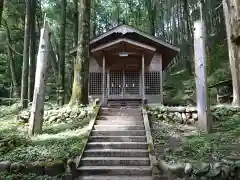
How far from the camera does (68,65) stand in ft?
97.0

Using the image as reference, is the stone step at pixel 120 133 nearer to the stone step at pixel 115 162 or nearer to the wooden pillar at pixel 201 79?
the stone step at pixel 115 162

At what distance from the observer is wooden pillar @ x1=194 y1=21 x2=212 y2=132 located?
797 cm

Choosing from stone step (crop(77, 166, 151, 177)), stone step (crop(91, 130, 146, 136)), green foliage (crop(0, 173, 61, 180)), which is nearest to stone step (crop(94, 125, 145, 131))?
stone step (crop(91, 130, 146, 136))

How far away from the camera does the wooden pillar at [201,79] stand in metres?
7.97

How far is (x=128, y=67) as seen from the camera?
1595 cm

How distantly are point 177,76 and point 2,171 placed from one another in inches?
938

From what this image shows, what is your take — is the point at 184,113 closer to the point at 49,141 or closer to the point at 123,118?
the point at 123,118

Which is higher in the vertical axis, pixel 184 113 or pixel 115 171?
pixel 184 113

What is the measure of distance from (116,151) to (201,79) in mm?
3985

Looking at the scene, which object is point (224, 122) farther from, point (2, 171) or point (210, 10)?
point (210, 10)

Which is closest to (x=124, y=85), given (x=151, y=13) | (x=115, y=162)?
(x=115, y=162)

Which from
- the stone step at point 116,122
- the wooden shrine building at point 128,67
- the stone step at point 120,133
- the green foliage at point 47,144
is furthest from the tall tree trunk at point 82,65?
the wooden shrine building at point 128,67

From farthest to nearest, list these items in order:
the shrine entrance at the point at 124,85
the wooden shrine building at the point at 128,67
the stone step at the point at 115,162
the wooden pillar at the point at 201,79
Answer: the shrine entrance at the point at 124,85 < the wooden shrine building at the point at 128,67 < the wooden pillar at the point at 201,79 < the stone step at the point at 115,162

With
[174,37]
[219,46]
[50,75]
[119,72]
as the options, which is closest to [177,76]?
[219,46]
